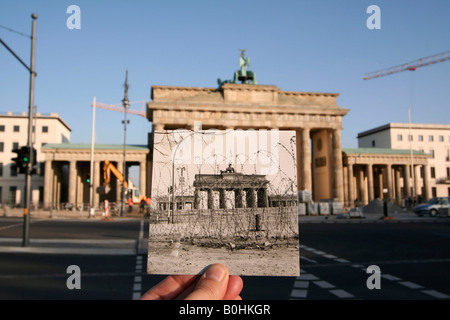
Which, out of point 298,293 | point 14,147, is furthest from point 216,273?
point 14,147

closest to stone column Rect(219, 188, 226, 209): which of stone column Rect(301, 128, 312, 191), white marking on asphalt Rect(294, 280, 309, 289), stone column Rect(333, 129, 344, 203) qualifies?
white marking on asphalt Rect(294, 280, 309, 289)

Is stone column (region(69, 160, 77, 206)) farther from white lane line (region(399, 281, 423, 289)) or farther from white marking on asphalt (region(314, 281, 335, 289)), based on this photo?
white lane line (region(399, 281, 423, 289))

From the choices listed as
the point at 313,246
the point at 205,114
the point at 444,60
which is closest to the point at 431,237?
the point at 313,246

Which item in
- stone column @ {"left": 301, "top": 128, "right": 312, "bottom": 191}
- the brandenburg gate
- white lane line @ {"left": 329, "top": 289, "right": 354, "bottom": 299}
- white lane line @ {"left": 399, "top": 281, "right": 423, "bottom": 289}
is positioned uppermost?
the brandenburg gate

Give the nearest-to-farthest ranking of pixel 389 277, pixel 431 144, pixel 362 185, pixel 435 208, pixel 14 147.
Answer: pixel 389 277 → pixel 435 208 → pixel 14 147 → pixel 362 185 → pixel 431 144

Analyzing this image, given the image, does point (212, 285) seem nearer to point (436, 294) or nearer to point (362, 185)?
point (436, 294)

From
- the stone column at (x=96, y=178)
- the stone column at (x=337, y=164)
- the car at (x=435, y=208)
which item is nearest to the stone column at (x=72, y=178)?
the stone column at (x=96, y=178)
